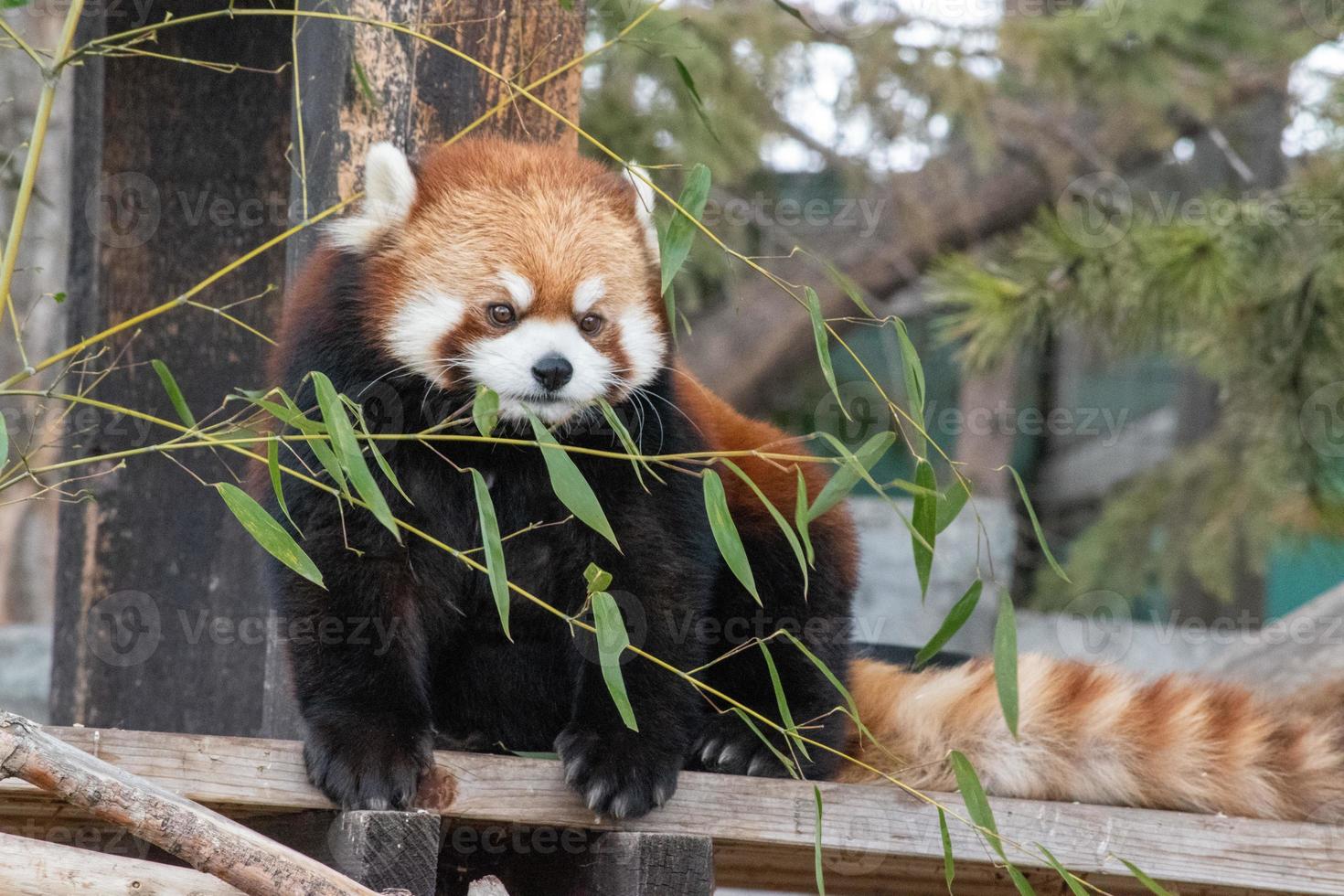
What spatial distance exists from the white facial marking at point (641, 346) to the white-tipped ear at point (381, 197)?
46 cm

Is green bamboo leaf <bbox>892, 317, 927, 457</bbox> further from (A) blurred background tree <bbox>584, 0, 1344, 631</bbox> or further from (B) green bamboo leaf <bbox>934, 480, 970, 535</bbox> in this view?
(A) blurred background tree <bbox>584, 0, 1344, 631</bbox>

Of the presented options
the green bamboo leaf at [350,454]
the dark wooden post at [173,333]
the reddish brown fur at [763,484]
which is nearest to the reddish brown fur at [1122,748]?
the reddish brown fur at [763,484]

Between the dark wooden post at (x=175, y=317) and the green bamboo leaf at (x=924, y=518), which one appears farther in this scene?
the dark wooden post at (x=175, y=317)

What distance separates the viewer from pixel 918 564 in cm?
210

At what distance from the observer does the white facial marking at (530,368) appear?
249 cm

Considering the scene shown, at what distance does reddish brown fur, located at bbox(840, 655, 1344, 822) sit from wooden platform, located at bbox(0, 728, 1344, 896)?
0.09 meters

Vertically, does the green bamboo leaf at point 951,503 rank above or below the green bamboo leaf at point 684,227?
below

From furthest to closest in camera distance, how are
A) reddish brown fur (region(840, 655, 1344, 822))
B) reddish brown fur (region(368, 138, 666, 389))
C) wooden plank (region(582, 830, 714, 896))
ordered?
reddish brown fur (region(840, 655, 1344, 822))
reddish brown fur (region(368, 138, 666, 389))
wooden plank (region(582, 830, 714, 896))

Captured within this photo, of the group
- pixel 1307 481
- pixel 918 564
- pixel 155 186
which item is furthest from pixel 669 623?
pixel 1307 481

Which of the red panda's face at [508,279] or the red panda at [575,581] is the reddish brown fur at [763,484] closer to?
the red panda at [575,581]

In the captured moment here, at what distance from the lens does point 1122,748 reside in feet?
9.45

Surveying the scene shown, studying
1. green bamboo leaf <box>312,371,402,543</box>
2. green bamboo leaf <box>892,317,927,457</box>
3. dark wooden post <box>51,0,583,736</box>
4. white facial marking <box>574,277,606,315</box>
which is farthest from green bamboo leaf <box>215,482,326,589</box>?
dark wooden post <box>51,0,583,736</box>

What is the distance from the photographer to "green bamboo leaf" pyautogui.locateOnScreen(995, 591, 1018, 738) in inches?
80.0

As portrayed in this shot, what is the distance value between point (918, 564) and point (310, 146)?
1723 millimetres
